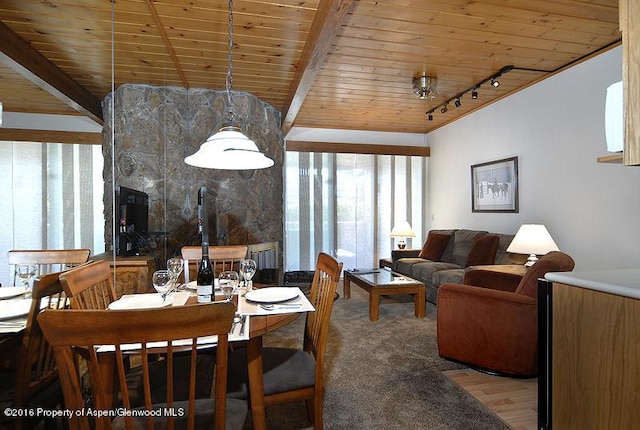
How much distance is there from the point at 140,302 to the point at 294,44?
2388mm

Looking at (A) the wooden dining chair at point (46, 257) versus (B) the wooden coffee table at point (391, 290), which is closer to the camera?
(A) the wooden dining chair at point (46, 257)

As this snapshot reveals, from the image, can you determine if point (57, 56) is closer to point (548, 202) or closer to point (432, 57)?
point (432, 57)

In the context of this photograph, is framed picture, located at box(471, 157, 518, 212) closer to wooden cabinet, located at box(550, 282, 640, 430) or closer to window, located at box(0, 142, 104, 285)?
wooden cabinet, located at box(550, 282, 640, 430)

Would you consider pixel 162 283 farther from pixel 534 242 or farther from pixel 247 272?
pixel 534 242

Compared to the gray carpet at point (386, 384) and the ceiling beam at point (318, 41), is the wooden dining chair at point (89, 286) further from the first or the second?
the ceiling beam at point (318, 41)

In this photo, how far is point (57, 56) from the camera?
307 centimetres

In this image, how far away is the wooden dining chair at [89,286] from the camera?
1338 millimetres

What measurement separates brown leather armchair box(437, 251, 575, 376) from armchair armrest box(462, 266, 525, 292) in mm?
757

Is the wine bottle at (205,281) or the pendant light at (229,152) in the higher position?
the pendant light at (229,152)

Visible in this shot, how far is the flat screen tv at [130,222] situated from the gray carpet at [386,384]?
1473mm

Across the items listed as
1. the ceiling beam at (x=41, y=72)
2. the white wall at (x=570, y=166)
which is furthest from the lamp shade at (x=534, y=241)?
the ceiling beam at (x=41, y=72)

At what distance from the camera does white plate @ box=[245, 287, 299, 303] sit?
1.59 metres

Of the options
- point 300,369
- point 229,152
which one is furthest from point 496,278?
point 229,152

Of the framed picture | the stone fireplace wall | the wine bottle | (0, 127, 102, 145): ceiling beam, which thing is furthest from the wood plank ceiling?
the wine bottle
